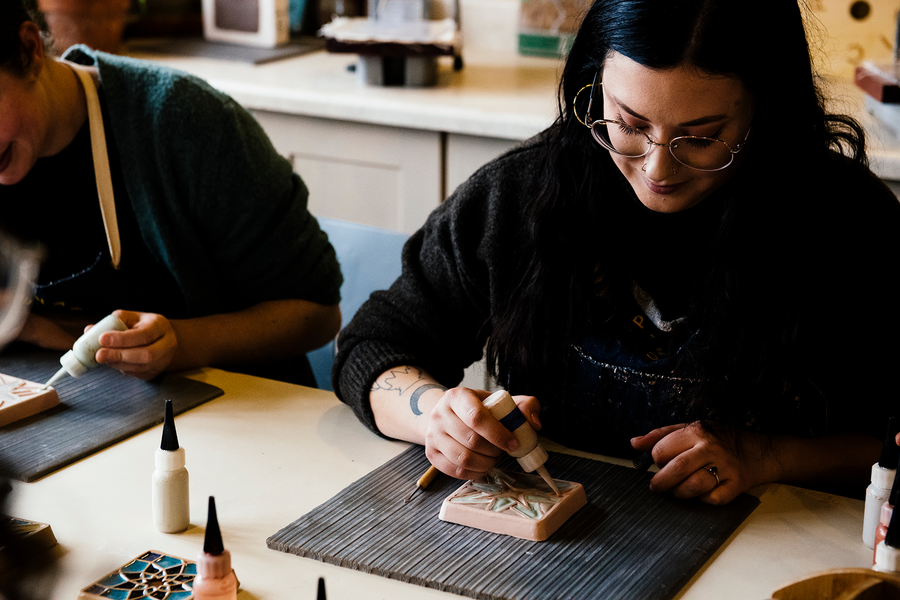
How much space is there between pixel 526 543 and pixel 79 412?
2.15ft

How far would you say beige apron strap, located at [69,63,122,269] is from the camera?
151 centimetres

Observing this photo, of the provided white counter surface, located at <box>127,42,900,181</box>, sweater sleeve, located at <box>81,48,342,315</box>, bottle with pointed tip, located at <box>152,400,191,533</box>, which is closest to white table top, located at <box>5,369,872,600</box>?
bottle with pointed tip, located at <box>152,400,191,533</box>

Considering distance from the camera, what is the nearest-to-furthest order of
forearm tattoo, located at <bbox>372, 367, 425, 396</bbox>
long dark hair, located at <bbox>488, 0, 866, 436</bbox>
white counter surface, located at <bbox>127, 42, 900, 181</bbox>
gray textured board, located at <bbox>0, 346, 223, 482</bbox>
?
long dark hair, located at <bbox>488, 0, 866, 436</bbox> → gray textured board, located at <bbox>0, 346, 223, 482</bbox> → forearm tattoo, located at <bbox>372, 367, 425, 396</bbox> → white counter surface, located at <bbox>127, 42, 900, 181</bbox>

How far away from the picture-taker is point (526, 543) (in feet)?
3.26

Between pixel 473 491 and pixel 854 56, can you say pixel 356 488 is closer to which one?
pixel 473 491

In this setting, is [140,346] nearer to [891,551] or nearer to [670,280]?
[670,280]

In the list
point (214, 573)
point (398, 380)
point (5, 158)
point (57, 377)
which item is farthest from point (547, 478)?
point (5, 158)

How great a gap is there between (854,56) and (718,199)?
1718 millimetres

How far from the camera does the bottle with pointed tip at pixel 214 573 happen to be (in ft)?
2.73

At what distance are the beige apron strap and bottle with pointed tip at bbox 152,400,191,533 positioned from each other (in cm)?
63

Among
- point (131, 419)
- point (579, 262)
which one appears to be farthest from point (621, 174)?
point (131, 419)

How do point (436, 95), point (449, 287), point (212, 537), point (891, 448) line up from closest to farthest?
point (212, 537), point (891, 448), point (449, 287), point (436, 95)

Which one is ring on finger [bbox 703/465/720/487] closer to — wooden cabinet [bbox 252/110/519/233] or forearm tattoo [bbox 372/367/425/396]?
forearm tattoo [bbox 372/367/425/396]

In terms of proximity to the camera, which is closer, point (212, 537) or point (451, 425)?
point (212, 537)
